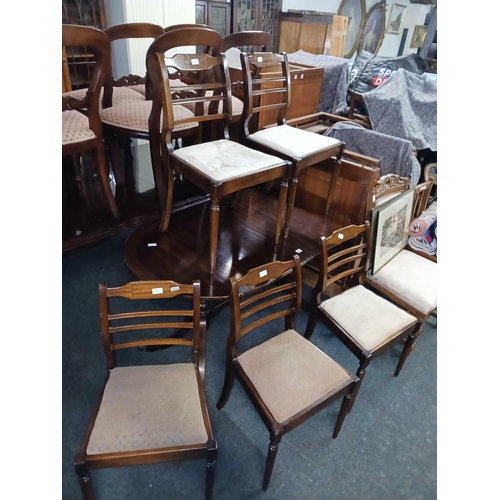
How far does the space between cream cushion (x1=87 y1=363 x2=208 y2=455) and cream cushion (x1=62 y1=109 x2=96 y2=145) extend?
113cm

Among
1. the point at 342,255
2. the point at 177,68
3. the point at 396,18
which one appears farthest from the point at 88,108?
the point at 396,18

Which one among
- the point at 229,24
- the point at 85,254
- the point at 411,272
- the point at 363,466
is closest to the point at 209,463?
the point at 363,466

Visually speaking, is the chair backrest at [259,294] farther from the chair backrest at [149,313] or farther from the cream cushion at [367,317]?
the cream cushion at [367,317]

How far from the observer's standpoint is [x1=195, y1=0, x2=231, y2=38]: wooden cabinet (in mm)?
4426

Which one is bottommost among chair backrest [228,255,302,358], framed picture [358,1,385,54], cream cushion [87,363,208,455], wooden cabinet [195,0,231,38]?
cream cushion [87,363,208,455]

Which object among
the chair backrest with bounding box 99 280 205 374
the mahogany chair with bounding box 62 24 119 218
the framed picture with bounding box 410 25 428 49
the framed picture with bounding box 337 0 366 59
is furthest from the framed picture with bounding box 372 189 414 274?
the framed picture with bounding box 410 25 428 49

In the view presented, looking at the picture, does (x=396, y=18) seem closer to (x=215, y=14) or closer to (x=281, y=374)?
(x=215, y=14)

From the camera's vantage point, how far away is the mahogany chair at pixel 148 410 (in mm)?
1058

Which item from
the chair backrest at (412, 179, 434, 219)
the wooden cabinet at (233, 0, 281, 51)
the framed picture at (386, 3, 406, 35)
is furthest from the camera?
the framed picture at (386, 3, 406, 35)

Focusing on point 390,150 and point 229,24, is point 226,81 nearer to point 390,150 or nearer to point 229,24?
point 390,150

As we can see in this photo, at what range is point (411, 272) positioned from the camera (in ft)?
6.27

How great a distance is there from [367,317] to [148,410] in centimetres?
96

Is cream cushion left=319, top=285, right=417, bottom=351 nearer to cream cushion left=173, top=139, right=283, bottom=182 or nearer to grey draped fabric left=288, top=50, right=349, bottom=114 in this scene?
cream cushion left=173, top=139, right=283, bottom=182

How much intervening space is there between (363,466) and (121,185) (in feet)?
7.07
